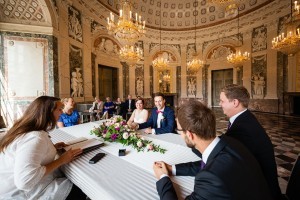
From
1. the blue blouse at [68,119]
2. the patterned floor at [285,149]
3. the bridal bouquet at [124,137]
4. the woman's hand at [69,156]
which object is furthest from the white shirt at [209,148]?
the blue blouse at [68,119]

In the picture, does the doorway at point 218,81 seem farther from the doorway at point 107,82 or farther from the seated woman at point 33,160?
the seated woman at point 33,160

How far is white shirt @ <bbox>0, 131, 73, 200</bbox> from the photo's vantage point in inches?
46.1

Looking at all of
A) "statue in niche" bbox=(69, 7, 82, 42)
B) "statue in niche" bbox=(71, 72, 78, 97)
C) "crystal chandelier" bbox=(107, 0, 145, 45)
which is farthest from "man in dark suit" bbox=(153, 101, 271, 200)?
"statue in niche" bbox=(69, 7, 82, 42)

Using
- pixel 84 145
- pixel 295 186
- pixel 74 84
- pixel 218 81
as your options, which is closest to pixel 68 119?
pixel 84 145

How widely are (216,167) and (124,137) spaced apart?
1.32 metres

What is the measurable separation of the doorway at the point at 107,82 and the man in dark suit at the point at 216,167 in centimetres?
977

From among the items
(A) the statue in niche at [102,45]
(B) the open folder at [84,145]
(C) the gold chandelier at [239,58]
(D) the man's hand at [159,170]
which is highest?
(A) the statue in niche at [102,45]

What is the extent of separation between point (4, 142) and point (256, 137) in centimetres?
219

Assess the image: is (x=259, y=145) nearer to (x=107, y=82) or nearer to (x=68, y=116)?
(x=68, y=116)

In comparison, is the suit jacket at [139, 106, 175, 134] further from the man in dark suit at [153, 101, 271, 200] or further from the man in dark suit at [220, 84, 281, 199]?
the man in dark suit at [153, 101, 271, 200]

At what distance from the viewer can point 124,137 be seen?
1.91 metres

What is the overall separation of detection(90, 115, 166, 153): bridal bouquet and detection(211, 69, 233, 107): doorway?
12.7 metres

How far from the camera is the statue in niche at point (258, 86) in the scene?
10562 millimetres

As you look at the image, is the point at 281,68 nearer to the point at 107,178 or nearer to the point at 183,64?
the point at 183,64
